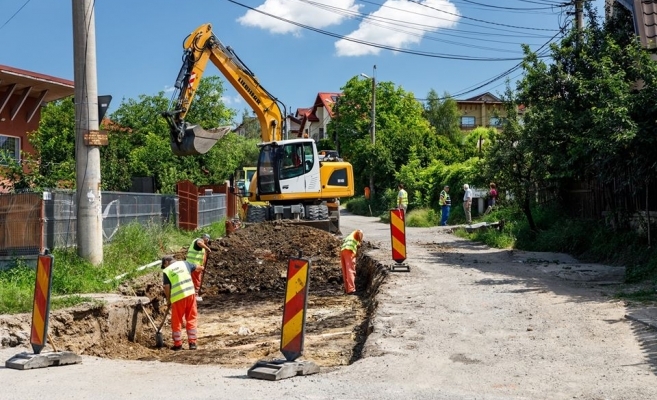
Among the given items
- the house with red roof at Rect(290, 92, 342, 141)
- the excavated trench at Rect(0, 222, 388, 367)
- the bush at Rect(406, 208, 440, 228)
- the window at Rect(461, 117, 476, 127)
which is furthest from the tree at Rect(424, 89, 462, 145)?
the excavated trench at Rect(0, 222, 388, 367)

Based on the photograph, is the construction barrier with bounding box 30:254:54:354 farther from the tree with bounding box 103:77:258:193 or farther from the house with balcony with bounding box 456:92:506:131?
the house with balcony with bounding box 456:92:506:131

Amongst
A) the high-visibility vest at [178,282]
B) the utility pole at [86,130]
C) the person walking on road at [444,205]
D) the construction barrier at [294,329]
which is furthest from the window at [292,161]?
the construction barrier at [294,329]

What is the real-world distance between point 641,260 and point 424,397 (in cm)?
873

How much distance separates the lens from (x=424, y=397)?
20.7 feet

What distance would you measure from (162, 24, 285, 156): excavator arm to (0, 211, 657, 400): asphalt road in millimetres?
8756

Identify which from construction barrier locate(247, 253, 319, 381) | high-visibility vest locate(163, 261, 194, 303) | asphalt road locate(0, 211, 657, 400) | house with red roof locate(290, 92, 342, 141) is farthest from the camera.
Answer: house with red roof locate(290, 92, 342, 141)

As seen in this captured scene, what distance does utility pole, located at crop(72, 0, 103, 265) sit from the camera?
43.1 feet

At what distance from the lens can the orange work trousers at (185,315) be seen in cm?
1054

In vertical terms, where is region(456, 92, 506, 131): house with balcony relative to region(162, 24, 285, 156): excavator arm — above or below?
above

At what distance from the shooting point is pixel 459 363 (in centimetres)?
764

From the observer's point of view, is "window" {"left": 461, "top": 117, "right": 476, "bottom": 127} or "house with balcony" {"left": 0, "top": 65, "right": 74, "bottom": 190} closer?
"house with balcony" {"left": 0, "top": 65, "right": 74, "bottom": 190}

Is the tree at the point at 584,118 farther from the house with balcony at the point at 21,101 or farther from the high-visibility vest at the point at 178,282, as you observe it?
the house with balcony at the point at 21,101

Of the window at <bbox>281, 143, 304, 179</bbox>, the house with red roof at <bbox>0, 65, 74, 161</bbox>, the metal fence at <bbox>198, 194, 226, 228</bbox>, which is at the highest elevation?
the house with red roof at <bbox>0, 65, 74, 161</bbox>

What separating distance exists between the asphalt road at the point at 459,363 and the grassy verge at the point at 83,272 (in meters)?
1.71
